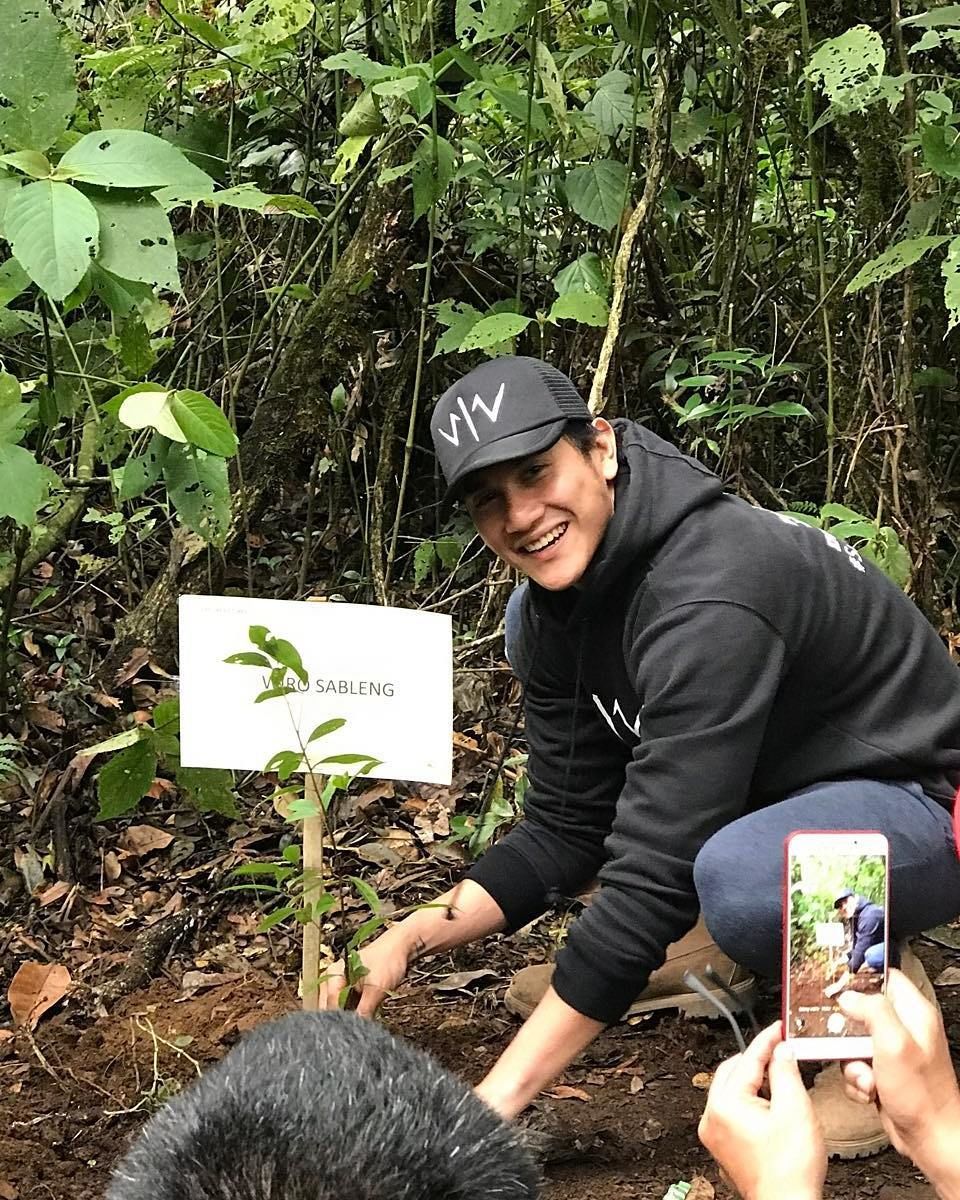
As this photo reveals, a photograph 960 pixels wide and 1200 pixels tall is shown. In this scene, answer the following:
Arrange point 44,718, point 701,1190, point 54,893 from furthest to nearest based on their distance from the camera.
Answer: point 44,718, point 54,893, point 701,1190

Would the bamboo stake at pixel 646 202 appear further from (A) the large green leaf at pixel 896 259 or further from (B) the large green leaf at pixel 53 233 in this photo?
(B) the large green leaf at pixel 53 233

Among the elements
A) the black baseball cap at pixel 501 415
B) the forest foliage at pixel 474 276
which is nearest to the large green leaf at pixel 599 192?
the forest foliage at pixel 474 276

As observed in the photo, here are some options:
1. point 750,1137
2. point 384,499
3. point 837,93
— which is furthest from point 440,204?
point 750,1137

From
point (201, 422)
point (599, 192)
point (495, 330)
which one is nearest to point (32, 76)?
point (201, 422)

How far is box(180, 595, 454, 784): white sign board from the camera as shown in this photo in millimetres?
1771

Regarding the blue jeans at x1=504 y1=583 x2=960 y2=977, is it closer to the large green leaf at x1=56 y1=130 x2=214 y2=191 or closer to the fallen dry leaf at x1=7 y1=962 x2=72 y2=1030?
the large green leaf at x1=56 y1=130 x2=214 y2=191

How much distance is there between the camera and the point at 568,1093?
2.14 meters

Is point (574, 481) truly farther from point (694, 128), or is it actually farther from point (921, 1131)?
point (694, 128)

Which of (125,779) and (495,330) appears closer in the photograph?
(125,779)

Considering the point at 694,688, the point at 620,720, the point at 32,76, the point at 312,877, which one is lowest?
the point at 312,877

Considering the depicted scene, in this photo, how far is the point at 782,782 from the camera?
73.5 inches

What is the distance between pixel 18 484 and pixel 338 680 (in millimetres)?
602

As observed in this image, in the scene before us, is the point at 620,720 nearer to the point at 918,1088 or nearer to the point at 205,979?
the point at 918,1088

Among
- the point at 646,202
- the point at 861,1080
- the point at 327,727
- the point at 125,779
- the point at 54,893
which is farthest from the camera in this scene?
the point at 646,202
